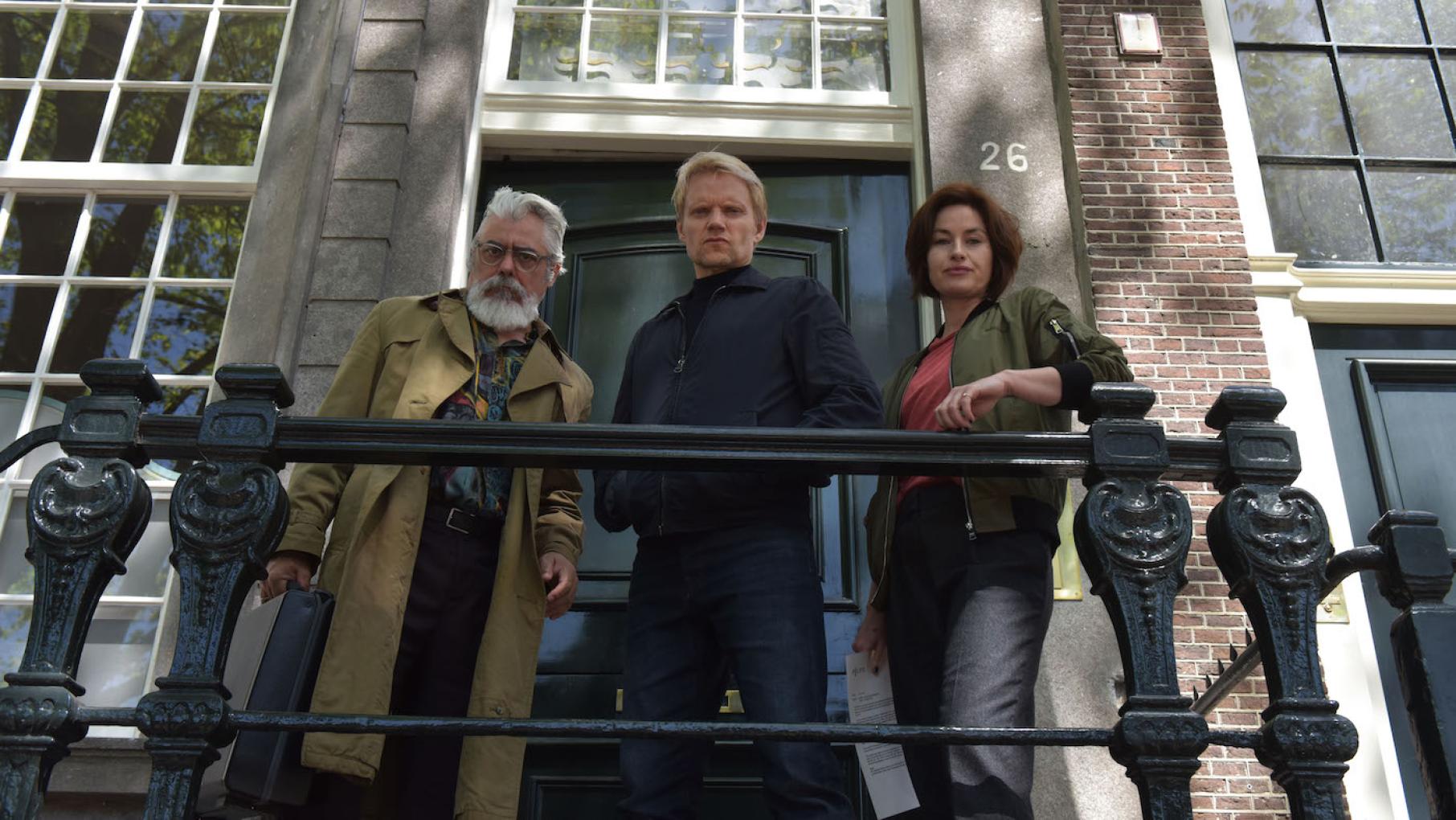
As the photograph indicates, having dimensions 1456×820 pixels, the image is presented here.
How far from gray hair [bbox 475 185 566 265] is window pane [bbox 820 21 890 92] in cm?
258

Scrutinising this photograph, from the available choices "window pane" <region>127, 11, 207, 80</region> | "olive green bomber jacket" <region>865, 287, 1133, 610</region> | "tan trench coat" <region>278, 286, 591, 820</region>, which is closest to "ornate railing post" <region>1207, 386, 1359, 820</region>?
"olive green bomber jacket" <region>865, 287, 1133, 610</region>

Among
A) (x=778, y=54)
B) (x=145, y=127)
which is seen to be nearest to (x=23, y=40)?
(x=145, y=127)

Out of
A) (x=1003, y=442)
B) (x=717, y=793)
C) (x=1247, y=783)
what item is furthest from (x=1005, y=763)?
(x=1247, y=783)

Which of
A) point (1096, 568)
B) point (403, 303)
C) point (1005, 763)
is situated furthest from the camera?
point (403, 303)

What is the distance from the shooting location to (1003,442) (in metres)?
2.29

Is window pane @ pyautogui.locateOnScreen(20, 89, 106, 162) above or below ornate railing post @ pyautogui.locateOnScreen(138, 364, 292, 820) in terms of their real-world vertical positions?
above

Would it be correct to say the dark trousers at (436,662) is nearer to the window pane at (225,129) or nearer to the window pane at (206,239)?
the window pane at (206,239)

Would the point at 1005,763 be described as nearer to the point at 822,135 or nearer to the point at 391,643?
the point at 391,643

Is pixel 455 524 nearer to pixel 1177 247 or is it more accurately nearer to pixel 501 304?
pixel 501 304

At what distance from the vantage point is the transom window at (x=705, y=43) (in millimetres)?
5910

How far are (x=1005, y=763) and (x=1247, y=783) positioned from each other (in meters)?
2.35

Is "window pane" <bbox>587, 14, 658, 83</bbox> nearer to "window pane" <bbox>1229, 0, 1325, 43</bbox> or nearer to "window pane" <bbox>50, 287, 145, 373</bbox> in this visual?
"window pane" <bbox>50, 287, 145, 373</bbox>

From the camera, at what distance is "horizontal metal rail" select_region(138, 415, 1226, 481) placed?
2256mm

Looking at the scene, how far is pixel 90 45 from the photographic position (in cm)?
607
